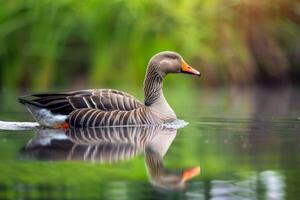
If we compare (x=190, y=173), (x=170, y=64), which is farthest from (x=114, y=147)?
(x=170, y=64)

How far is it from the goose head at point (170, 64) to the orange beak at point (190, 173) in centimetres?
504

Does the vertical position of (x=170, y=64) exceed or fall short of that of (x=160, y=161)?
it exceeds it

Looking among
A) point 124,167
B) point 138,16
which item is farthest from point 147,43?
point 124,167

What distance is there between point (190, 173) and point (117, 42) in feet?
43.8

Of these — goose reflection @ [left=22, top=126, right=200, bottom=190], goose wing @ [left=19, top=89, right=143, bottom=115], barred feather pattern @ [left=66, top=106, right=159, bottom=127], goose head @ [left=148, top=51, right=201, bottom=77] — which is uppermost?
goose head @ [left=148, top=51, right=201, bottom=77]

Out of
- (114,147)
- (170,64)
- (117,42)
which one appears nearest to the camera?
(114,147)

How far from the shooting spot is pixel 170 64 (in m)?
13.6

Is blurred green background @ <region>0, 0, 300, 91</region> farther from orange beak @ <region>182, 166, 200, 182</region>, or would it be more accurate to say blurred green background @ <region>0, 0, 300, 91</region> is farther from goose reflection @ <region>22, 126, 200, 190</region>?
orange beak @ <region>182, 166, 200, 182</region>

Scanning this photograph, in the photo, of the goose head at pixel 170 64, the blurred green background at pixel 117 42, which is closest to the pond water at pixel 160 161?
the goose head at pixel 170 64

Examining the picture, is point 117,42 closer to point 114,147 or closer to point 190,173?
point 114,147

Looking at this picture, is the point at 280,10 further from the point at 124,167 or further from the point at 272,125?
the point at 124,167

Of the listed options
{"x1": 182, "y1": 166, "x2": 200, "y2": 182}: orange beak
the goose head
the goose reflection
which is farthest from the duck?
{"x1": 182, "y1": 166, "x2": 200, "y2": 182}: orange beak

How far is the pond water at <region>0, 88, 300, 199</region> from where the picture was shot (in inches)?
289

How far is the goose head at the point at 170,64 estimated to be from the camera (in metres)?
13.5
